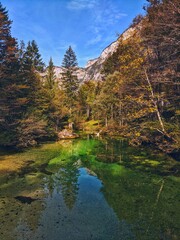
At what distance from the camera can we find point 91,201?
9.39 m

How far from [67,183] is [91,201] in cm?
278

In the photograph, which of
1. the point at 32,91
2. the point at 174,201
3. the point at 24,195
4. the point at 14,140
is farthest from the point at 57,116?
the point at 174,201

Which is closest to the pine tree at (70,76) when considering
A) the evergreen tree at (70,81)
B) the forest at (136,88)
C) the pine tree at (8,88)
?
the evergreen tree at (70,81)

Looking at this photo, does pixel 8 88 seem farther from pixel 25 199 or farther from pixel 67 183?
pixel 25 199

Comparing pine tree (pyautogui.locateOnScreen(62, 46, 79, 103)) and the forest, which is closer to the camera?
the forest

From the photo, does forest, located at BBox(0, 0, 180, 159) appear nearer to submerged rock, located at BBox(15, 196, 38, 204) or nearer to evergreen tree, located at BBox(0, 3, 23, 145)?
evergreen tree, located at BBox(0, 3, 23, 145)

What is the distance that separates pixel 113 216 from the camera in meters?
7.89

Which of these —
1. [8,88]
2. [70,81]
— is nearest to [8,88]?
[8,88]

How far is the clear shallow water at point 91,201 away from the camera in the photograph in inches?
270

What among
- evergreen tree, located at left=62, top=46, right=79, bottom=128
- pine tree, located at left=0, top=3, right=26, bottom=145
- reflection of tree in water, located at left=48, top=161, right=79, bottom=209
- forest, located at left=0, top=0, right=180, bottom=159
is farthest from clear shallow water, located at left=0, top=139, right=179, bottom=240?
evergreen tree, located at left=62, top=46, right=79, bottom=128

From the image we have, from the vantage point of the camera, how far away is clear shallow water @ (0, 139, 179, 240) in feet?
22.5

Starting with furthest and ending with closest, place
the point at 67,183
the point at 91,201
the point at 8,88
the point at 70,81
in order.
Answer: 1. the point at 70,81
2. the point at 8,88
3. the point at 67,183
4. the point at 91,201

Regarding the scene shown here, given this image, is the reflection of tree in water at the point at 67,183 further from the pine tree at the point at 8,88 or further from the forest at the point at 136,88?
the pine tree at the point at 8,88

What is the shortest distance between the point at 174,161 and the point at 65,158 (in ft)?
29.4
